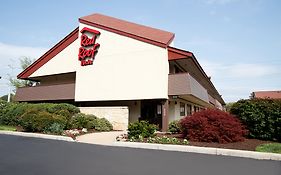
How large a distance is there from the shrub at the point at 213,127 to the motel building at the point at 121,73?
5445 mm

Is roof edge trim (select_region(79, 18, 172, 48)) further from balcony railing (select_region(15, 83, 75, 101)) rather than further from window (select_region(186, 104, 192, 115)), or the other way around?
window (select_region(186, 104, 192, 115))

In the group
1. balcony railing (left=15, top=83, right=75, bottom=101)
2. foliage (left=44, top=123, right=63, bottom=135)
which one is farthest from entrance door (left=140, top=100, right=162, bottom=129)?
foliage (left=44, top=123, right=63, bottom=135)

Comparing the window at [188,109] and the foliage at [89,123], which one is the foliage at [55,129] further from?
the window at [188,109]

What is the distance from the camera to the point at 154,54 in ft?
66.7

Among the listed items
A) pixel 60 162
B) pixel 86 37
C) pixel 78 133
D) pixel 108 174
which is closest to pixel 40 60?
pixel 86 37

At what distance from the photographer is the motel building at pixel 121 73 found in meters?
19.8

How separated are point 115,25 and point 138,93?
7341 mm

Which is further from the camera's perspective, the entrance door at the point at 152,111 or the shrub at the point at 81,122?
the entrance door at the point at 152,111

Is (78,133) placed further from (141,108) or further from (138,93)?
(141,108)

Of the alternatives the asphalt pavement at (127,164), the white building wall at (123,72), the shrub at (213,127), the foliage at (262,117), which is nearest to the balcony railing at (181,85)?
the white building wall at (123,72)

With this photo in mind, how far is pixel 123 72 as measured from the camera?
71.9 ft

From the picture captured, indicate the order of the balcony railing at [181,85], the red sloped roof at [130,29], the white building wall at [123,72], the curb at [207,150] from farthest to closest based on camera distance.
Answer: the red sloped roof at [130,29], the white building wall at [123,72], the balcony railing at [181,85], the curb at [207,150]

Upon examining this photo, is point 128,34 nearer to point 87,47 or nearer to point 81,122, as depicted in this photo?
point 87,47

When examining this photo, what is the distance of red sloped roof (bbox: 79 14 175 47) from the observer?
67.9ft
